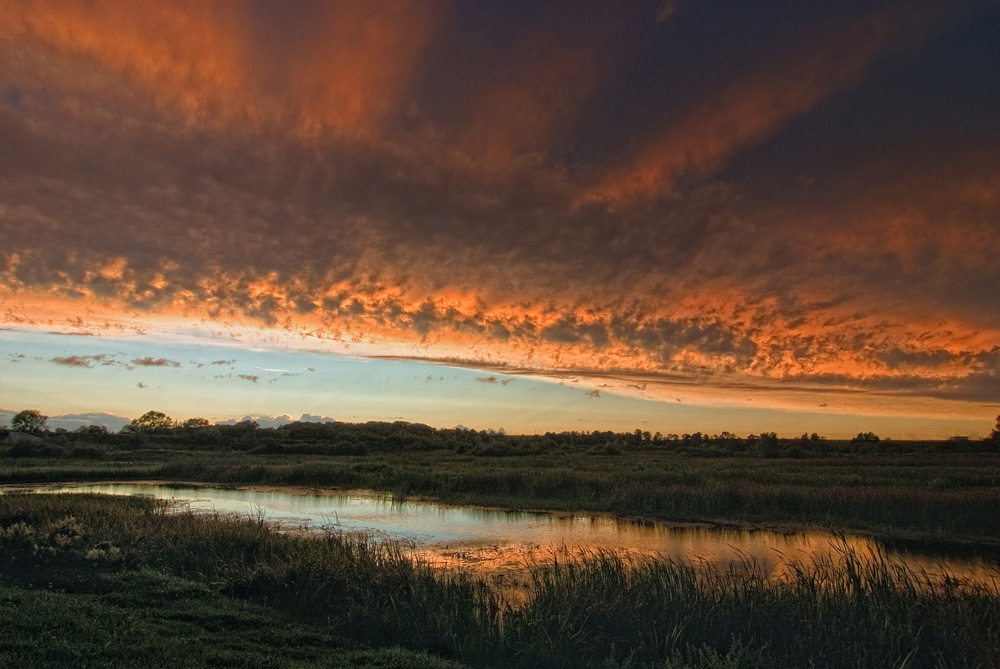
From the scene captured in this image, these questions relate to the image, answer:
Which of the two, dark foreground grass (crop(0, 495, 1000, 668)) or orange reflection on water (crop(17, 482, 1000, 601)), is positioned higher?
dark foreground grass (crop(0, 495, 1000, 668))

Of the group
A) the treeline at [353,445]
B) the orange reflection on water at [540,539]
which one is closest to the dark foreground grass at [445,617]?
the orange reflection on water at [540,539]

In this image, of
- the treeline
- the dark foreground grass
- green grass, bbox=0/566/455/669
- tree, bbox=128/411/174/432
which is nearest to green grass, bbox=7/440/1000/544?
the treeline

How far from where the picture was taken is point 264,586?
40.2 ft

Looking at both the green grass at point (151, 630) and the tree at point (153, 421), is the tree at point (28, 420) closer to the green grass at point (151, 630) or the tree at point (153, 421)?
the tree at point (153, 421)

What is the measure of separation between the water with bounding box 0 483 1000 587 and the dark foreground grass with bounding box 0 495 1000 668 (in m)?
2.06

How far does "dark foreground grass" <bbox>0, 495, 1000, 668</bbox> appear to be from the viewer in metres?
8.55

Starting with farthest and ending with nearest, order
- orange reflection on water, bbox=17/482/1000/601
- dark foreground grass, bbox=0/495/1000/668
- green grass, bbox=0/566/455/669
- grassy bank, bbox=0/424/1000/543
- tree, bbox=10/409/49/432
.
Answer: tree, bbox=10/409/49/432, grassy bank, bbox=0/424/1000/543, orange reflection on water, bbox=17/482/1000/601, dark foreground grass, bbox=0/495/1000/668, green grass, bbox=0/566/455/669

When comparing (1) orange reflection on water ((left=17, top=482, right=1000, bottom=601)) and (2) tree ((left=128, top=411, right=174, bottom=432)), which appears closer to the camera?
(1) orange reflection on water ((left=17, top=482, right=1000, bottom=601))

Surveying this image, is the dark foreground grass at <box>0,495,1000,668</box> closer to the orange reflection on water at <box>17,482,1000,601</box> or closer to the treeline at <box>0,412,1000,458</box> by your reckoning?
the orange reflection on water at <box>17,482,1000,601</box>

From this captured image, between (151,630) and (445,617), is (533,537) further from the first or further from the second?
(151,630)

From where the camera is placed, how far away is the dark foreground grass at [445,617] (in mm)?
8555

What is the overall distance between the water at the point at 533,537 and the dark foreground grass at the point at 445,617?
206cm

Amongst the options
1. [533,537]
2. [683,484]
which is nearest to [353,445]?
[683,484]

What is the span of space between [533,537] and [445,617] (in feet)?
38.4
